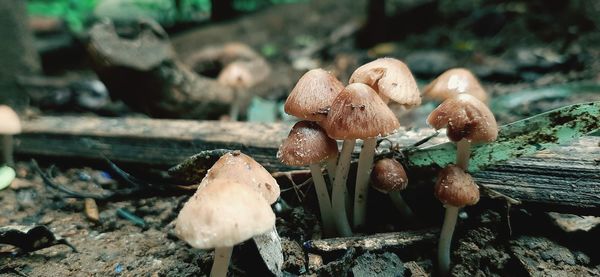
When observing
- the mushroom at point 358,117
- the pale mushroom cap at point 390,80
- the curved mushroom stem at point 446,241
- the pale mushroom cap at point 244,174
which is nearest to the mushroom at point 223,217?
the pale mushroom cap at point 244,174

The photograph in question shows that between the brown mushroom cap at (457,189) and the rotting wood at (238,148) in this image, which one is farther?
the rotting wood at (238,148)

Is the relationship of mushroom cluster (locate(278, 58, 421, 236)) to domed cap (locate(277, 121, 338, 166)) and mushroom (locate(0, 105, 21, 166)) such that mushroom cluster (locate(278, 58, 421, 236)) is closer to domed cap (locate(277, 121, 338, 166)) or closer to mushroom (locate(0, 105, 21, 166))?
domed cap (locate(277, 121, 338, 166))

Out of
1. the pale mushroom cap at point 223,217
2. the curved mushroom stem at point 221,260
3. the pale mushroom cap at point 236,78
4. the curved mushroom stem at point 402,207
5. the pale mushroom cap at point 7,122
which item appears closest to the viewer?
the pale mushroom cap at point 223,217

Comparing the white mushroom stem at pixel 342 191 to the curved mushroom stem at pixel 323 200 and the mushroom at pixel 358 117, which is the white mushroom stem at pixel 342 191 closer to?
the curved mushroom stem at pixel 323 200

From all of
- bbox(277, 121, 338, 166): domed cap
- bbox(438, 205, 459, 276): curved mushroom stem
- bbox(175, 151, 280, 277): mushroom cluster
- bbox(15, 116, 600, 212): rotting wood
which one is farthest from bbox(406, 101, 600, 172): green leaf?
bbox(175, 151, 280, 277): mushroom cluster

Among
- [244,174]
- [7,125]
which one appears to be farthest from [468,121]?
[7,125]

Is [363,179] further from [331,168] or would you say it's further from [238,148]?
[238,148]
